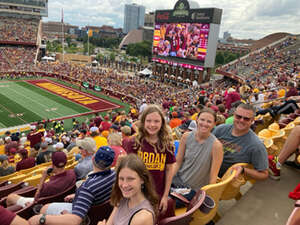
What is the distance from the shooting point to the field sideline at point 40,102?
2521 cm

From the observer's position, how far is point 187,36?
40.4 m

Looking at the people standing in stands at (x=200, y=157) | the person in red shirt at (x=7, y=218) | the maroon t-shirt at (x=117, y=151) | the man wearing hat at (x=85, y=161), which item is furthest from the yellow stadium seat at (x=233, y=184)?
the person in red shirt at (x=7, y=218)

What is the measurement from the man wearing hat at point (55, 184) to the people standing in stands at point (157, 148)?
3.75 feet

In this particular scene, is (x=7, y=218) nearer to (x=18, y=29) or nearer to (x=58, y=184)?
(x=58, y=184)

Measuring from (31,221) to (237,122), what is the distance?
298 centimetres

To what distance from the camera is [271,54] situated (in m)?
38.8

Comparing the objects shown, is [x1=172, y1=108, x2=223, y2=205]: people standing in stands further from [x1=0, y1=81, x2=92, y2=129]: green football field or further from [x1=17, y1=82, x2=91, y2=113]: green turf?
[x1=17, y1=82, x2=91, y2=113]: green turf

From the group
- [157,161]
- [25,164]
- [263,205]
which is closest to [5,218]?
[157,161]

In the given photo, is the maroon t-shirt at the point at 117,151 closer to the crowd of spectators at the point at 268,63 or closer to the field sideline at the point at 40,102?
the field sideline at the point at 40,102

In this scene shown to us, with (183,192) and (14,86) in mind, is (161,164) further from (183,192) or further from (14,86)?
(14,86)

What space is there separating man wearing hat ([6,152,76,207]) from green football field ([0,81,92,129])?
72.9 feet

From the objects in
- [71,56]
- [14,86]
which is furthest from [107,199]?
[71,56]

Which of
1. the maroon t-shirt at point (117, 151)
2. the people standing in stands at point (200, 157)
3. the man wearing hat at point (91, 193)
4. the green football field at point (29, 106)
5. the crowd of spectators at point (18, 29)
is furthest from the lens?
the crowd of spectators at point (18, 29)

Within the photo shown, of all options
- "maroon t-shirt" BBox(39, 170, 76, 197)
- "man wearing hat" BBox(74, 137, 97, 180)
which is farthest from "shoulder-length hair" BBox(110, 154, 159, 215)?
"man wearing hat" BBox(74, 137, 97, 180)
